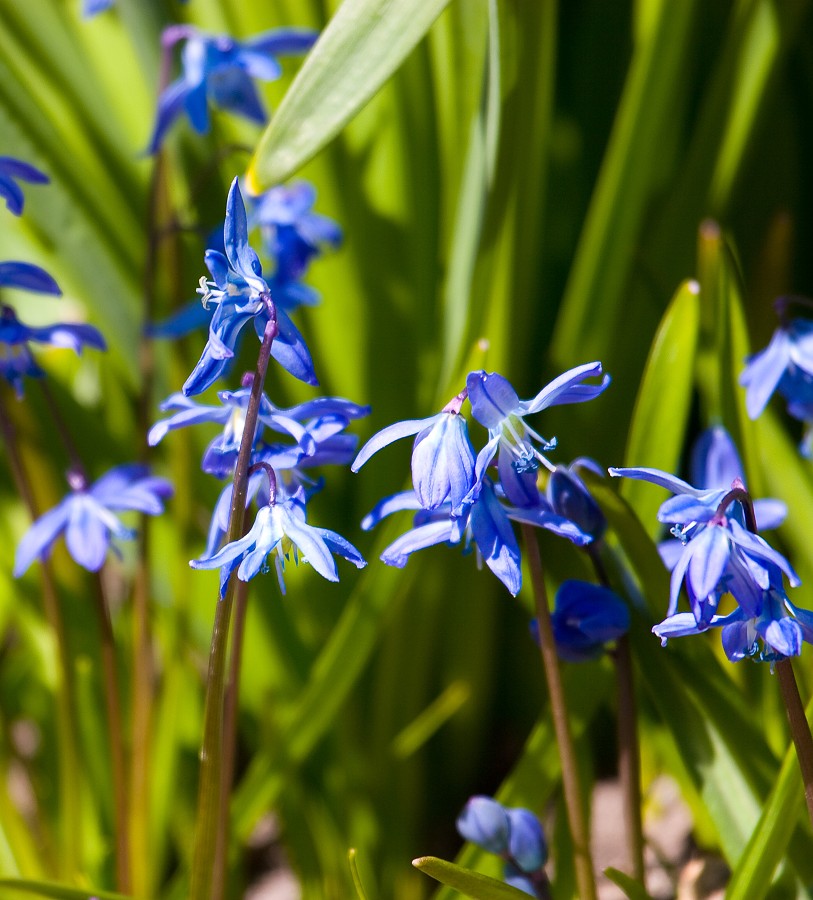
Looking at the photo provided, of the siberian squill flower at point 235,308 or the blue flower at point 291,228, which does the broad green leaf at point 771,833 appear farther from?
the blue flower at point 291,228

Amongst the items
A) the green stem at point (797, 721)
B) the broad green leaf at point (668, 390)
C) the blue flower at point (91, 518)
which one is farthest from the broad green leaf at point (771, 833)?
the blue flower at point (91, 518)

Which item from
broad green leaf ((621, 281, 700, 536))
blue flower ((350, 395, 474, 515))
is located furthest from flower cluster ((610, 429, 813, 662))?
broad green leaf ((621, 281, 700, 536))

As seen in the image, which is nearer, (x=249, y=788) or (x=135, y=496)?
(x=135, y=496)

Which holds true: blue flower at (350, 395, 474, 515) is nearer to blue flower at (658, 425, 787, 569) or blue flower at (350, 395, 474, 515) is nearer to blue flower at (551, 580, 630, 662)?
blue flower at (551, 580, 630, 662)

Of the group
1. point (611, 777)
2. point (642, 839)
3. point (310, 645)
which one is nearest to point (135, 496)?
point (310, 645)

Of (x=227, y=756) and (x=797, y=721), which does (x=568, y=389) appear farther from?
(x=227, y=756)

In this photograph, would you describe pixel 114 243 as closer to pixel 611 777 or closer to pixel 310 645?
pixel 310 645
